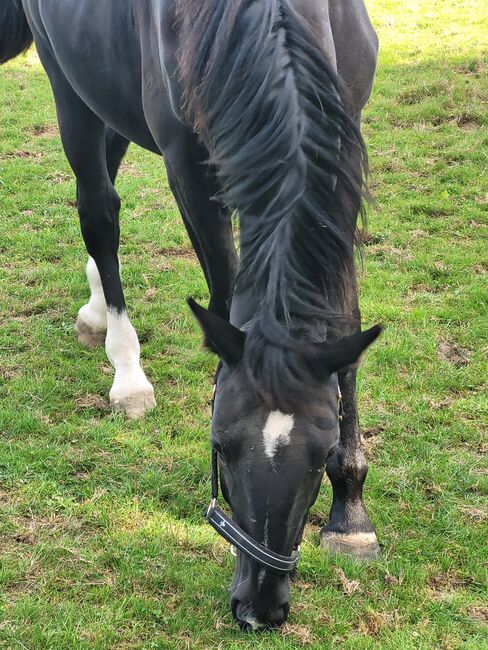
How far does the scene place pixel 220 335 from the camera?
2031 millimetres

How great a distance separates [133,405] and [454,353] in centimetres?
190

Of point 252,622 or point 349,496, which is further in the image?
point 349,496

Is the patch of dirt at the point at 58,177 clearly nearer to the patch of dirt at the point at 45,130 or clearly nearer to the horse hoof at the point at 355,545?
the patch of dirt at the point at 45,130

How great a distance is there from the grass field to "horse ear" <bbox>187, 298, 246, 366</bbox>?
101cm

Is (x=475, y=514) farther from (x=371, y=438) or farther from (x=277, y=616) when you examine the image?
(x=277, y=616)

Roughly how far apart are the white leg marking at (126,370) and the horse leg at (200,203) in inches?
46.3

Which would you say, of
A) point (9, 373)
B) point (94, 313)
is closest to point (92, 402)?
point (9, 373)

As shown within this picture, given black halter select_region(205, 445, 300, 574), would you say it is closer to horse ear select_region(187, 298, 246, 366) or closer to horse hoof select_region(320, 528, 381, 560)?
horse ear select_region(187, 298, 246, 366)

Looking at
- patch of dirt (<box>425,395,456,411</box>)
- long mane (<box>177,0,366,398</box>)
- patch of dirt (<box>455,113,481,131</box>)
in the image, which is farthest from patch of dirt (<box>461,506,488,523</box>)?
patch of dirt (<box>455,113,481,131</box>)

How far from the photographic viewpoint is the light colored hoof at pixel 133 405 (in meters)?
3.83

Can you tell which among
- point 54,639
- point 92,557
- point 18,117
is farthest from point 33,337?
point 18,117

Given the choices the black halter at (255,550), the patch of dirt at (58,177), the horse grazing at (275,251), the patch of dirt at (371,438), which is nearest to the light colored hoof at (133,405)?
the patch of dirt at (371,438)

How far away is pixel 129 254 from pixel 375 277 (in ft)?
6.20

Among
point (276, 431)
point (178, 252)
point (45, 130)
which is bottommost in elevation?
point (276, 431)
